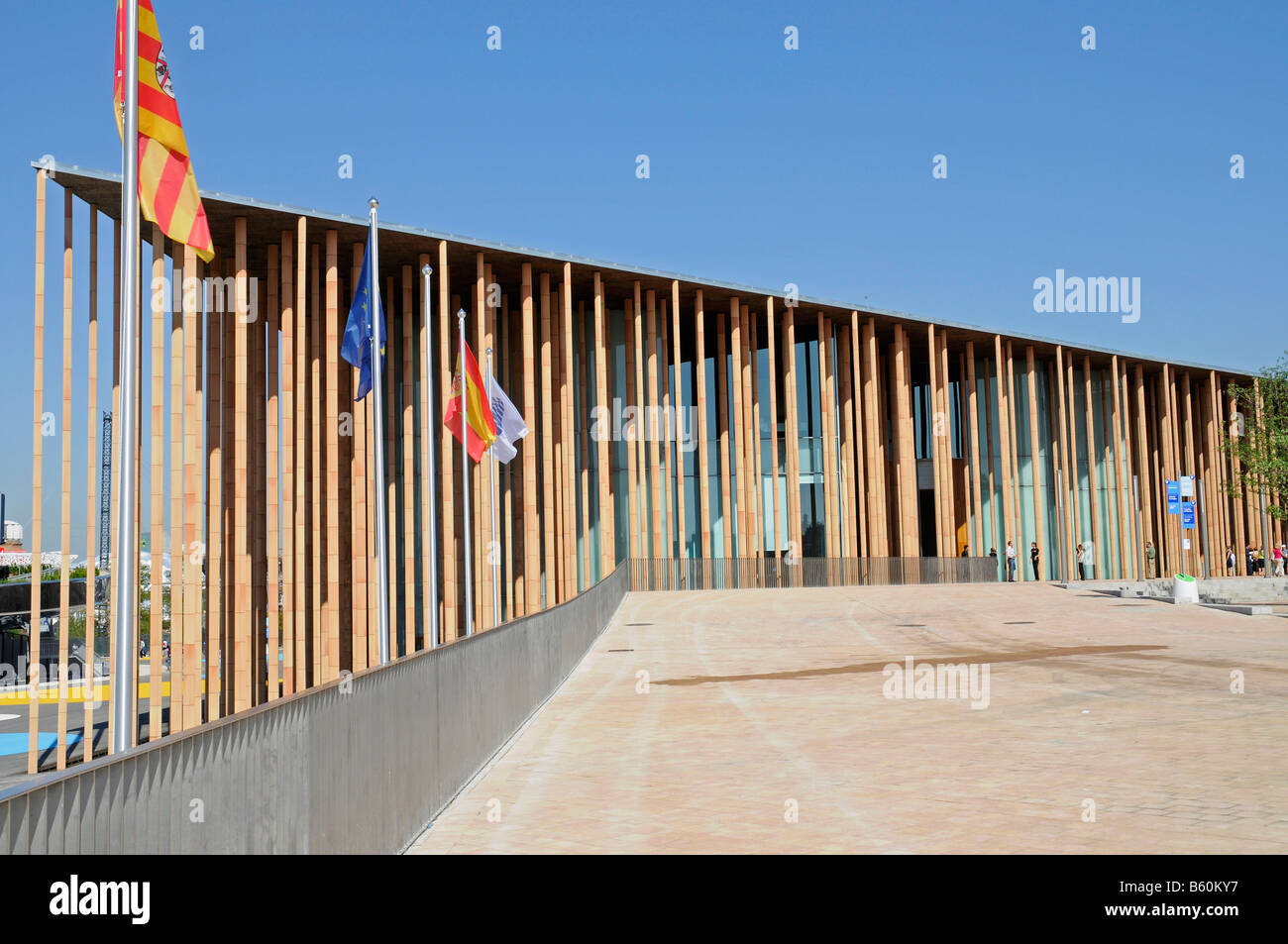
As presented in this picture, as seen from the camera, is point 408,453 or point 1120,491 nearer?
point 408,453

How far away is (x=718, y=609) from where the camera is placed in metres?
34.9

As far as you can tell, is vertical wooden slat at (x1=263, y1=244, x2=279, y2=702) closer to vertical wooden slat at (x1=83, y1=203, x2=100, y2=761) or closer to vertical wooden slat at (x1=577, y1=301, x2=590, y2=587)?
vertical wooden slat at (x1=83, y1=203, x2=100, y2=761)

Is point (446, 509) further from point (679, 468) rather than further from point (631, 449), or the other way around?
point (679, 468)

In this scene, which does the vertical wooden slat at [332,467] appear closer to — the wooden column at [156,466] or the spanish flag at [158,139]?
the wooden column at [156,466]

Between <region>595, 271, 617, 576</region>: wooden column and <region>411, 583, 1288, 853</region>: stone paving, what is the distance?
61.0 ft

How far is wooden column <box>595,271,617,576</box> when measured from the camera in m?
43.0

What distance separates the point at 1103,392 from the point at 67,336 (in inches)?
1793

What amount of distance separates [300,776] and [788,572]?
41.6m

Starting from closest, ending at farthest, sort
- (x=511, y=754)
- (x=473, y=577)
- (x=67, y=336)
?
(x=511, y=754) < (x=67, y=336) < (x=473, y=577)

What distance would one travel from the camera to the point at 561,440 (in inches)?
1673

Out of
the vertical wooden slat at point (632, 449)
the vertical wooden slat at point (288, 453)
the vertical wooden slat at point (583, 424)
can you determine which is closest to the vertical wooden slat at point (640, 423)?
the vertical wooden slat at point (632, 449)

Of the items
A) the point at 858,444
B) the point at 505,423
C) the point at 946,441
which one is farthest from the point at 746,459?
the point at 505,423

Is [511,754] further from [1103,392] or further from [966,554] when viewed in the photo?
[1103,392]
